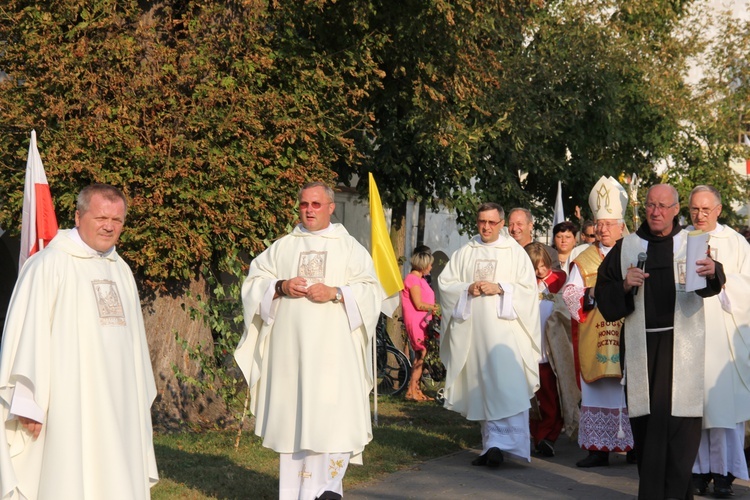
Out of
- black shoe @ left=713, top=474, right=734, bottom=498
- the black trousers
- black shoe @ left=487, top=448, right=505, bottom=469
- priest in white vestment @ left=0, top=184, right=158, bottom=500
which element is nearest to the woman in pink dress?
black shoe @ left=487, top=448, right=505, bottom=469

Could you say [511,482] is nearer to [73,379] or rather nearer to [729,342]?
[729,342]

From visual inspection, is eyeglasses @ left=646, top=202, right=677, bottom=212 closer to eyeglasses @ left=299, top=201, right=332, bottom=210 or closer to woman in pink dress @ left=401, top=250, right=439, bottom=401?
eyeglasses @ left=299, top=201, right=332, bottom=210

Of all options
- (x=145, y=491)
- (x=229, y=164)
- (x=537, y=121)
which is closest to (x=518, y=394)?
(x=229, y=164)

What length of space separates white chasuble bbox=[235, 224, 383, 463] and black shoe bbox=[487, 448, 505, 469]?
2.09 metres

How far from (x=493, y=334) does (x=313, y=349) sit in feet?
9.16

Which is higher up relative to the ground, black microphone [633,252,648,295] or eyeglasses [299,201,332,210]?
eyeglasses [299,201,332,210]

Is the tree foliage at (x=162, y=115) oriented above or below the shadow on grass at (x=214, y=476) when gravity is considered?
above

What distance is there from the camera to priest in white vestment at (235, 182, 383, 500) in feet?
25.2

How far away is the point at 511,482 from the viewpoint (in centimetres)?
912

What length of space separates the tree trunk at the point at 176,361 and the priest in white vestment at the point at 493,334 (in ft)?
10.2

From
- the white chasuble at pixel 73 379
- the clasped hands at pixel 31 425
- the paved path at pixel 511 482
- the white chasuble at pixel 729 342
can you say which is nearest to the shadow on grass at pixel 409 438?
the paved path at pixel 511 482

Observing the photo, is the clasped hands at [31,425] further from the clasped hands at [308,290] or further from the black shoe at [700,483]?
the black shoe at [700,483]

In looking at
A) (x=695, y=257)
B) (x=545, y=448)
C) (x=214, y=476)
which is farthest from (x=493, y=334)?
(x=695, y=257)

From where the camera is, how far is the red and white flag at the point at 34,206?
32.9 ft
